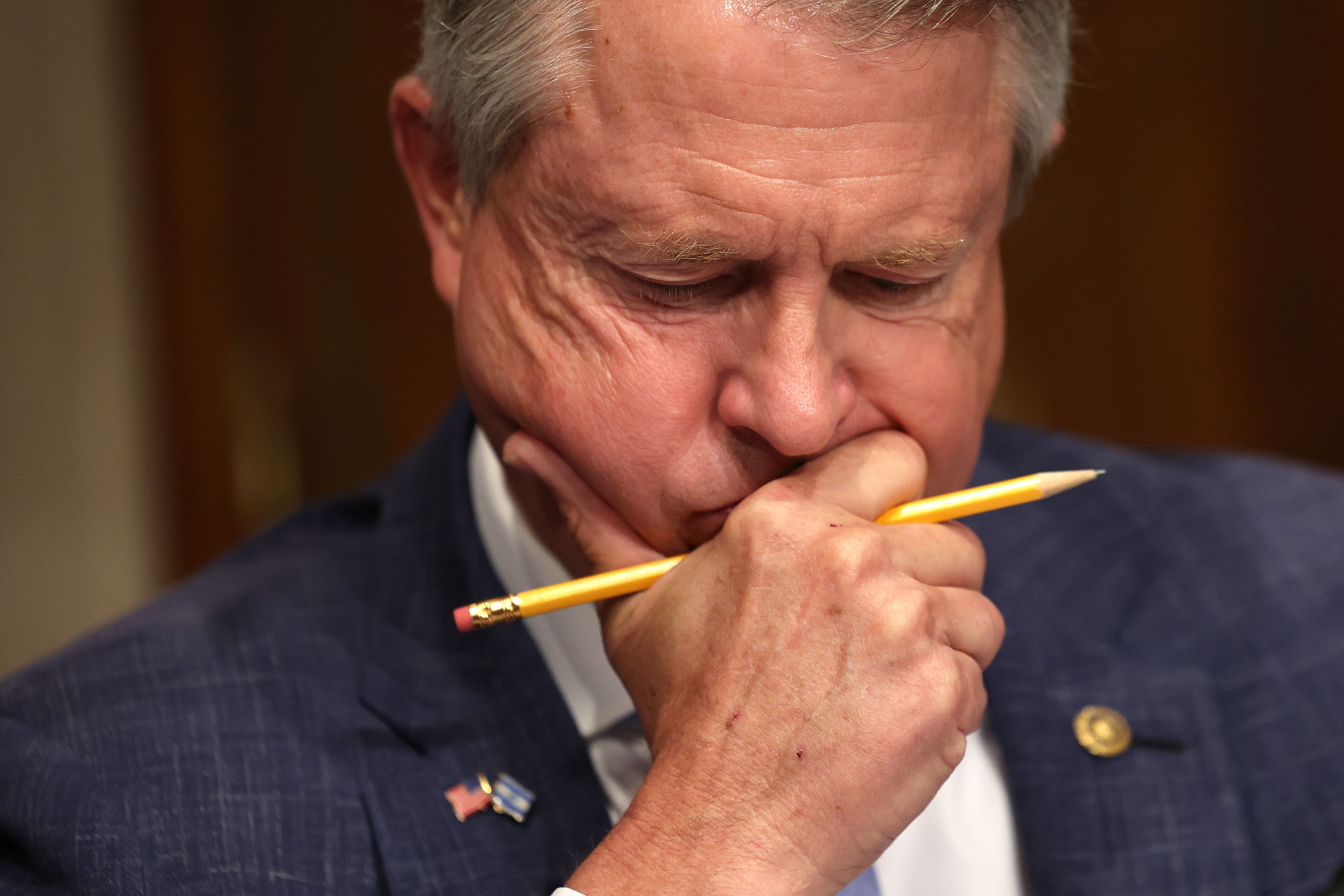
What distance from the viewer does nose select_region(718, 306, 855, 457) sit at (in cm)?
124

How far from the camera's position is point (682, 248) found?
48.6 inches

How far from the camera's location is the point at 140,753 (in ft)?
4.73

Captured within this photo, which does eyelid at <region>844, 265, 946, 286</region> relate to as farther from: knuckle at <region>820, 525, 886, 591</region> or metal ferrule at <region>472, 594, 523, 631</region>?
metal ferrule at <region>472, 594, 523, 631</region>

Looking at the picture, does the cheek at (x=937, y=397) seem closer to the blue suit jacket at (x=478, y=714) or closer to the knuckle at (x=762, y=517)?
the knuckle at (x=762, y=517)

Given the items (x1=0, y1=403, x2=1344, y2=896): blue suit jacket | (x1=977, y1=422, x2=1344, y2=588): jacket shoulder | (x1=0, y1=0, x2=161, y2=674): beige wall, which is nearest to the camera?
(x1=0, y1=403, x2=1344, y2=896): blue suit jacket

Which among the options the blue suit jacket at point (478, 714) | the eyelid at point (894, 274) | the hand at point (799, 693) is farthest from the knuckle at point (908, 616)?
the blue suit jacket at point (478, 714)

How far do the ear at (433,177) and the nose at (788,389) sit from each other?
44cm

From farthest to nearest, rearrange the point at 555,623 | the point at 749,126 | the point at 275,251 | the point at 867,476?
the point at 275,251 < the point at 555,623 < the point at 867,476 < the point at 749,126

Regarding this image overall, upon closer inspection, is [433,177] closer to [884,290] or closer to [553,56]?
[553,56]

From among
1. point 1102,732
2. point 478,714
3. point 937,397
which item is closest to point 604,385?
point 937,397

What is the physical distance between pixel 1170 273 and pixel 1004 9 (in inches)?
98.2

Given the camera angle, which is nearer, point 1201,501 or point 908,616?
point 908,616

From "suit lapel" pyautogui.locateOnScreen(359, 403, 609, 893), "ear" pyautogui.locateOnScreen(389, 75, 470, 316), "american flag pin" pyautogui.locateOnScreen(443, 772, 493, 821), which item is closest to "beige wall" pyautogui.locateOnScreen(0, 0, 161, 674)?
"suit lapel" pyautogui.locateOnScreen(359, 403, 609, 893)

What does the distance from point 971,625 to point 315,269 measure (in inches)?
104
